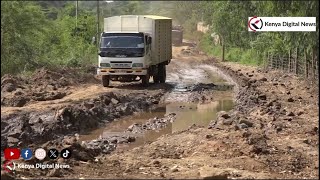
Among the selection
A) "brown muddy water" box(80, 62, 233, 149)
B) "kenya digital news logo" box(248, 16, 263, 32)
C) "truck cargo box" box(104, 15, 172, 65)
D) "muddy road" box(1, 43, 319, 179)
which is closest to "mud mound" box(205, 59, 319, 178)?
"muddy road" box(1, 43, 319, 179)

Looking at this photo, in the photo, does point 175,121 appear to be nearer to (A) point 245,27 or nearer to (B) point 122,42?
(B) point 122,42

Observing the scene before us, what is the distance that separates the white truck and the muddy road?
79 cm

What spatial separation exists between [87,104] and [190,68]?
21.6 m

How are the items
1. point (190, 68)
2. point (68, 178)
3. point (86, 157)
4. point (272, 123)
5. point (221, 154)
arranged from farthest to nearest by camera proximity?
1. point (190, 68)
2. point (272, 123)
3. point (221, 154)
4. point (86, 157)
5. point (68, 178)

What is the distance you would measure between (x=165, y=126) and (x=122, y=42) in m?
7.34

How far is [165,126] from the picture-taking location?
15.1m

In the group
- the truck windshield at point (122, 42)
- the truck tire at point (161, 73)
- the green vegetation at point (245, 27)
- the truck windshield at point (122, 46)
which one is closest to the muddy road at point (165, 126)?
the truck tire at point (161, 73)

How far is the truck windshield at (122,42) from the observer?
21.4 meters

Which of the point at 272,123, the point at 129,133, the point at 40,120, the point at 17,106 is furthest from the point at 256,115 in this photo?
the point at 17,106

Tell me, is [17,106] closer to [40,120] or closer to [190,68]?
[40,120]

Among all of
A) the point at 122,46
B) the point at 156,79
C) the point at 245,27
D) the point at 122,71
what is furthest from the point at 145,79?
the point at 245,27

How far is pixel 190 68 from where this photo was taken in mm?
37188

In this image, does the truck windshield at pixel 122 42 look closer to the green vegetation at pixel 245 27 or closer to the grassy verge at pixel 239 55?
the green vegetation at pixel 245 27

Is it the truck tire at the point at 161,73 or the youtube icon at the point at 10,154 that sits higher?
the youtube icon at the point at 10,154
